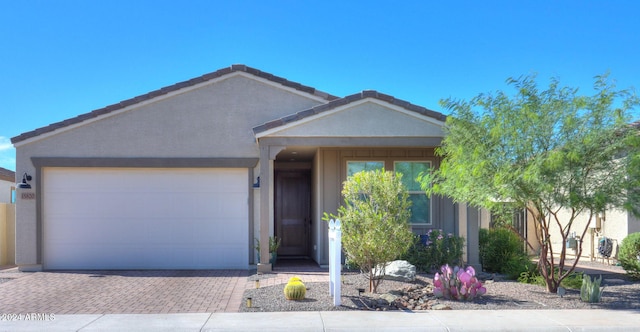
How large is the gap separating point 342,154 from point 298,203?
11.2ft

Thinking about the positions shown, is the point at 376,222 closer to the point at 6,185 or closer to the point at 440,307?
the point at 440,307

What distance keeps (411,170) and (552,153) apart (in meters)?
4.69

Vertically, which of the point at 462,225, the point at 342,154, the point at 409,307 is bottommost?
the point at 409,307

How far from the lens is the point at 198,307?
8.12m

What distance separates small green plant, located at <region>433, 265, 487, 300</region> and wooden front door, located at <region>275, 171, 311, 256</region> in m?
6.92

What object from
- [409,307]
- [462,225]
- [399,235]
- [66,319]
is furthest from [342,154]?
[66,319]

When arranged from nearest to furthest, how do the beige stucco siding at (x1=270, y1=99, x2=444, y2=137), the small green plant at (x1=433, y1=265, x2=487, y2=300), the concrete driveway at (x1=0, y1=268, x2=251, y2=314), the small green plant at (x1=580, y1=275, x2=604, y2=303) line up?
1. the concrete driveway at (x1=0, y1=268, x2=251, y2=314)
2. the small green plant at (x1=580, y1=275, x2=604, y2=303)
3. the small green plant at (x1=433, y1=265, x2=487, y2=300)
4. the beige stucco siding at (x1=270, y1=99, x2=444, y2=137)

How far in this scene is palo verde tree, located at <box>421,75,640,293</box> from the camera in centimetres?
813

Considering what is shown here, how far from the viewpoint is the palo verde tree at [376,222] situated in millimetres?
8641

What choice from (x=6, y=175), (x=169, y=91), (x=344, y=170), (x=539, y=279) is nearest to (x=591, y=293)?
(x=539, y=279)

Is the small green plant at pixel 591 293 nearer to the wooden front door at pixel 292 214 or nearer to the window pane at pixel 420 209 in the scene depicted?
the window pane at pixel 420 209

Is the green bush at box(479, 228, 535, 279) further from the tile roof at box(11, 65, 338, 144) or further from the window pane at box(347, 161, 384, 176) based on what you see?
the tile roof at box(11, 65, 338, 144)

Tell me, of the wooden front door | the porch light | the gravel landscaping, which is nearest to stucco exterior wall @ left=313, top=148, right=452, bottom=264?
the gravel landscaping

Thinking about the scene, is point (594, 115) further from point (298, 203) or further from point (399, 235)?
point (298, 203)
